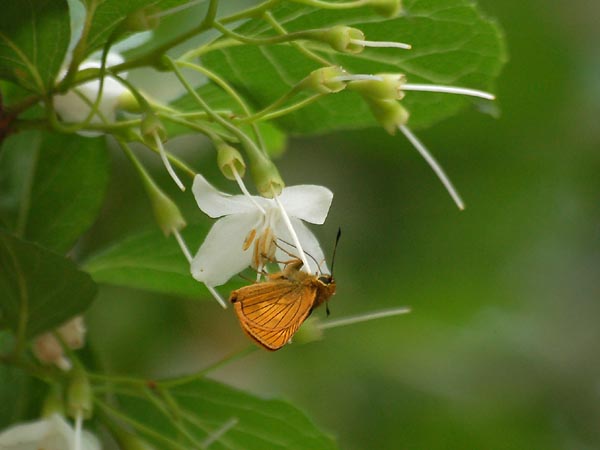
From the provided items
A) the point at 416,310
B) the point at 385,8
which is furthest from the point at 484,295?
the point at 385,8

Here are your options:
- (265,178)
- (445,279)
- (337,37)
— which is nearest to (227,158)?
(265,178)

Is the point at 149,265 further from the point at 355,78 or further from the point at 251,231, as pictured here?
the point at 355,78

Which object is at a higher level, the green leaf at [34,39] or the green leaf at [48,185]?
the green leaf at [34,39]

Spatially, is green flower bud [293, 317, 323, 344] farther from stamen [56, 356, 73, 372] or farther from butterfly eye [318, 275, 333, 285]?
stamen [56, 356, 73, 372]

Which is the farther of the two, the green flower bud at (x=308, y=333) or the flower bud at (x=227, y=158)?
the green flower bud at (x=308, y=333)

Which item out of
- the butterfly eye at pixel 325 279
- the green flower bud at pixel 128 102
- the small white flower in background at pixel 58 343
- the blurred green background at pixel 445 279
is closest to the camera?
the butterfly eye at pixel 325 279

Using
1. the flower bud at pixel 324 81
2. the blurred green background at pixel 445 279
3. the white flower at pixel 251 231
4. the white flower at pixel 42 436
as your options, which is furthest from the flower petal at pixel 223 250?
the blurred green background at pixel 445 279

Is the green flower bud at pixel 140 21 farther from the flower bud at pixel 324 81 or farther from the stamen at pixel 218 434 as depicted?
the stamen at pixel 218 434
